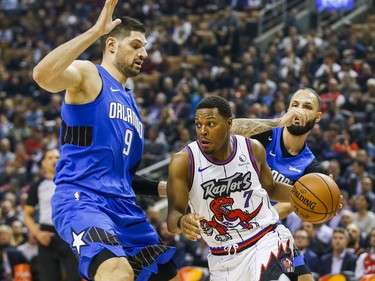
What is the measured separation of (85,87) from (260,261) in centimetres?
181

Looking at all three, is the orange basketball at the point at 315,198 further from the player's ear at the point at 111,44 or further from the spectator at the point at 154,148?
the spectator at the point at 154,148

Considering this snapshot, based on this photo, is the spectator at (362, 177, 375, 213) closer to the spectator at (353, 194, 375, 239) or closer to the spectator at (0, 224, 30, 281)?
the spectator at (353, 194, 375, 239)

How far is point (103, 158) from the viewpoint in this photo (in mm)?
5680

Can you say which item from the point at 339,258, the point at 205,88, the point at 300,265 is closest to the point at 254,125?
the point at 300,265

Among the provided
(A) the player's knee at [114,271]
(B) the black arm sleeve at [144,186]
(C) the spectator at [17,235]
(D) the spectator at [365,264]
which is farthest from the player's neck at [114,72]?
(C) the spectator at [17,235]

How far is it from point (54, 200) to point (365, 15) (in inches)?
698

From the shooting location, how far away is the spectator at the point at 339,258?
10.3 m

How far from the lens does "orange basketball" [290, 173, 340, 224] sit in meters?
6.07

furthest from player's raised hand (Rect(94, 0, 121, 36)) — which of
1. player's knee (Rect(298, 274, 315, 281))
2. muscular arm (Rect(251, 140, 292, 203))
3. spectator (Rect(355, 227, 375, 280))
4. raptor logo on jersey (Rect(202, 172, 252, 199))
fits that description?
spectator (Rect(355, 227, 375, 280))

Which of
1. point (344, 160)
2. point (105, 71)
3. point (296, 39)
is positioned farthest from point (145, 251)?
point (296, 39)

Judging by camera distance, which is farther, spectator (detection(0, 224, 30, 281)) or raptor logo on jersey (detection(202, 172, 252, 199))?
spectator (detection(0, 224, 30, 281))

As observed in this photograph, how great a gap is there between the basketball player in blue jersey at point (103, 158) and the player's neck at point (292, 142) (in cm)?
193

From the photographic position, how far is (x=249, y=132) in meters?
6.64

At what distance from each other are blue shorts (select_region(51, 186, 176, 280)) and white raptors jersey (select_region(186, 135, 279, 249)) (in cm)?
42
